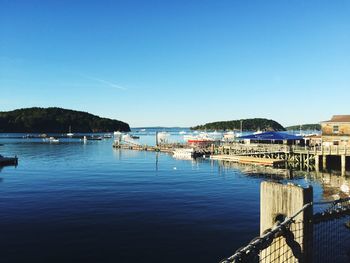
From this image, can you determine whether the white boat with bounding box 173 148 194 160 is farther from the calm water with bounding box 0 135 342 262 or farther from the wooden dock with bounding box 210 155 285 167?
the calm water with bounding box 0 135 342 262

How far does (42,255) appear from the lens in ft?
66.3

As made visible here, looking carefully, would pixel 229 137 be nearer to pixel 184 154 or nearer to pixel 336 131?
pixel 184 154

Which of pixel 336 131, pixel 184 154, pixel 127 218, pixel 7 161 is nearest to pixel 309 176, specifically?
pixel 336 131

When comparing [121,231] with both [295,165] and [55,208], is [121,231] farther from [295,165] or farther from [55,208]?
[295,165]

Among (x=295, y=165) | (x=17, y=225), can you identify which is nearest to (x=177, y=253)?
(x=17, y=225)

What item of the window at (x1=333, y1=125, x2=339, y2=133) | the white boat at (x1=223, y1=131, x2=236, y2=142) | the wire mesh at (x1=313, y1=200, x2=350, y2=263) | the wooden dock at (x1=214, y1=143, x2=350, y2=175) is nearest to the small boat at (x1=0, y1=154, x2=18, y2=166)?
the wooden dock at (x1=214, y1=143, x2=350, y2=175)

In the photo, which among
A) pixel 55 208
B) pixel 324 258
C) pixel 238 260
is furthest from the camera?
pixel 55 208

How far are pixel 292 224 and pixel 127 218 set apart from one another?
2388cm

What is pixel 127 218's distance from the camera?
28125 mm

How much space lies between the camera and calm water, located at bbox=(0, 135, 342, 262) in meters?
20.8

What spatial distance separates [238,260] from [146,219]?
23.6 meters

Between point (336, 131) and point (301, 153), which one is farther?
point (301, 153)

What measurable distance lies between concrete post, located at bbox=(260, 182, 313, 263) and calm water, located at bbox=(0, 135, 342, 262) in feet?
48.1

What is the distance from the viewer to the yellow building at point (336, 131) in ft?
192
